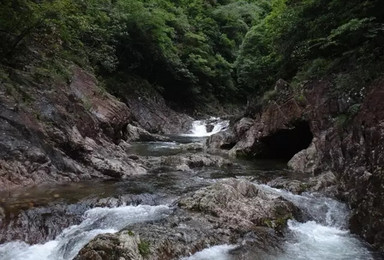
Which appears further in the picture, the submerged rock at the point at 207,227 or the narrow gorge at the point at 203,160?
the narrow gorge at the point at 203,160

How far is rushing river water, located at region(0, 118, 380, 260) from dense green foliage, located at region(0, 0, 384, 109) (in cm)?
495

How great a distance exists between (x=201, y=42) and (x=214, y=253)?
30216 millimetres

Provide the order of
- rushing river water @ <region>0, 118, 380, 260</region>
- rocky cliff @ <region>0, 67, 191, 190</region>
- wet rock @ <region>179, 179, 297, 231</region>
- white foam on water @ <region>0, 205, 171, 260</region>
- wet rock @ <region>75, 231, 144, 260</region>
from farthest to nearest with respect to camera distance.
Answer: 1. rocky cliff @ <region>0, 67, 191, 190</region>
2. wet rock @ <region>179, 179, 297, 231</region>
3. rushing river water @ <region>0, 118, 380, 260</region>
4. white foam on water @ <region>0, 205, 171, 260</region>
5. wet rock @ <region>75, 231, 144, 260</region>

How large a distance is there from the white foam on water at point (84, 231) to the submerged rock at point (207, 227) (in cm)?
58

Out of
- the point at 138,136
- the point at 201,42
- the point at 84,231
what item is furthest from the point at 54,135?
the point at 201,42

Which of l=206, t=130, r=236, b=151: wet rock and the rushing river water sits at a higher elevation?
l=206, t=130, r=236, b=151: wet rock

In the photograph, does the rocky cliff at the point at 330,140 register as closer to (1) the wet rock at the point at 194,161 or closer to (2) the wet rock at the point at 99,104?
(1) the wet rock at the point at 194,161

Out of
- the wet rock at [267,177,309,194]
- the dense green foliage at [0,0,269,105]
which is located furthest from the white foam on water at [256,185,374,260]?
the dense green foliage at [0,0,269,105]

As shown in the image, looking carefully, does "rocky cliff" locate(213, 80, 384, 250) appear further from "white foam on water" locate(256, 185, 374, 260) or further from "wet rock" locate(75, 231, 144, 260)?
"wet rock" locate(75, 231, 144, 260)

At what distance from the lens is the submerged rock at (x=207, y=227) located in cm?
646

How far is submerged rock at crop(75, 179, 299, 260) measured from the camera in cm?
646

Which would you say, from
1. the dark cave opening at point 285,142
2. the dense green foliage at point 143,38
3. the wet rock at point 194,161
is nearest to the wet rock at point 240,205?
the wet rock at point 194,161

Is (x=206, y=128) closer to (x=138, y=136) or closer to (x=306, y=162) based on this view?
(x=138, y=136)

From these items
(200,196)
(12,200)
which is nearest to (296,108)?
(200,196)
